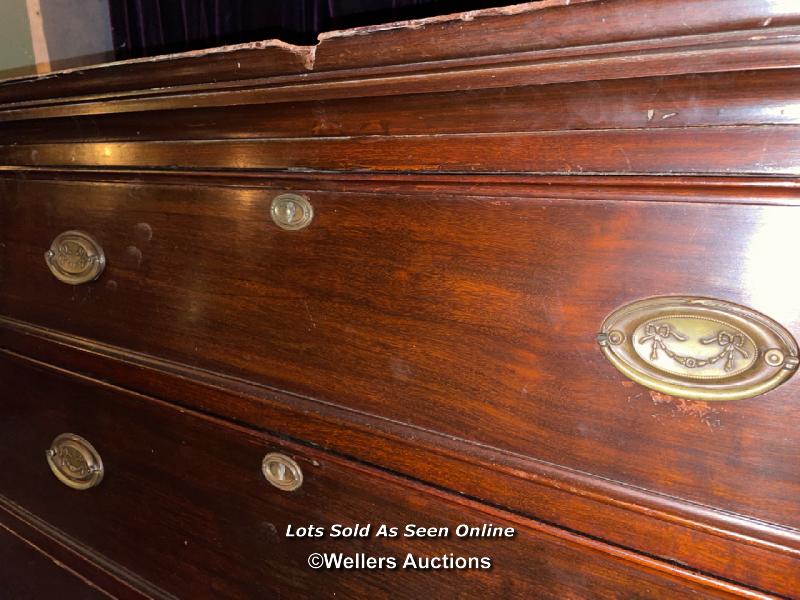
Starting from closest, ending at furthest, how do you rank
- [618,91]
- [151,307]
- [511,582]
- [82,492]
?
[618,91]
[511,582]
[151,307]
[82,492]

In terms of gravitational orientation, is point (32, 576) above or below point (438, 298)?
below

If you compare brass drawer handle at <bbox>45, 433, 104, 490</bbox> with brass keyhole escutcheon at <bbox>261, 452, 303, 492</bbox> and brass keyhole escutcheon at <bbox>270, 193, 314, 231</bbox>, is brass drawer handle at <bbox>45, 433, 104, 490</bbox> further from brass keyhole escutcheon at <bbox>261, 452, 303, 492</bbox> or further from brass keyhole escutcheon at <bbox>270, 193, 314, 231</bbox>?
brass keyhole escutcheon at <bbox>270, 193, 314, 231</bbox>

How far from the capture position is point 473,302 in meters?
0.44


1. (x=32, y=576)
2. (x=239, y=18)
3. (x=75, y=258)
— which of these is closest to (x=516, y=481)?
(x=75, y=258)

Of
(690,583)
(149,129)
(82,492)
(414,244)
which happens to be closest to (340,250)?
(414,244)

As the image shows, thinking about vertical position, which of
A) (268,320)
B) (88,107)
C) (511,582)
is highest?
(88,107)

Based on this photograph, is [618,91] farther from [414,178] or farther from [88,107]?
[88,107]

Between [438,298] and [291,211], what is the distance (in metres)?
0.15

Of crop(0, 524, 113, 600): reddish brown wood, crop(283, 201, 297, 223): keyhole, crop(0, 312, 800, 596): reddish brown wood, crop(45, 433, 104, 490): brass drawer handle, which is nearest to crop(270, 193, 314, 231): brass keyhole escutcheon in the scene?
crop(283, 201, 297, 223): keyhole

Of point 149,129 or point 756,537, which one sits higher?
point 149,129

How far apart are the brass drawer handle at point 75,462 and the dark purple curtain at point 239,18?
957 mm

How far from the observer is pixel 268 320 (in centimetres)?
54

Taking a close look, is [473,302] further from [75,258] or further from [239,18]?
[239,18]

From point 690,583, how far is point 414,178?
1.16ft
